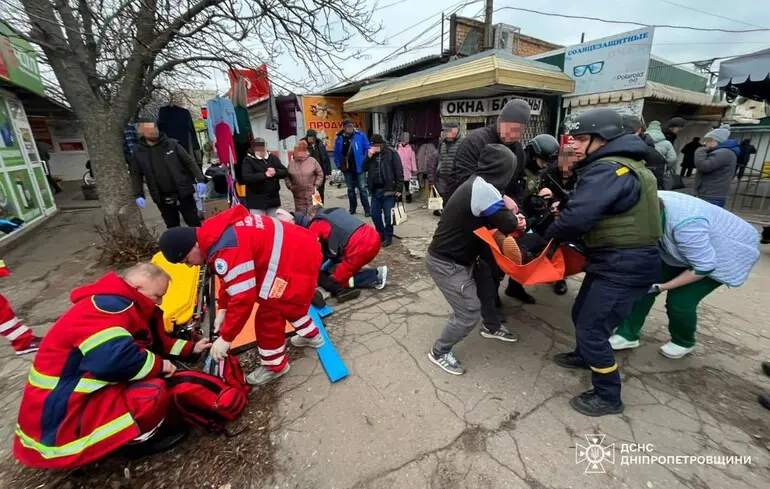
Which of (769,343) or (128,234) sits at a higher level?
(128,234)

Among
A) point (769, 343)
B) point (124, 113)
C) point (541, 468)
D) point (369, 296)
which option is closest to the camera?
point (541, 468)

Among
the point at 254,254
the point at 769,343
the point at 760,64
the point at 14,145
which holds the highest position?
the point at 760,64

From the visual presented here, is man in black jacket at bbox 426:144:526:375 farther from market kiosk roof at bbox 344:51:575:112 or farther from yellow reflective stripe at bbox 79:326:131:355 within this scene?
market kiosk roof at bbox 344:51:575:112

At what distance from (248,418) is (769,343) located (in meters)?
4.16

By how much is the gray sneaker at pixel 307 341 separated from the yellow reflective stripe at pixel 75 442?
1333 millimetres

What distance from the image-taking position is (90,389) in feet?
5.33

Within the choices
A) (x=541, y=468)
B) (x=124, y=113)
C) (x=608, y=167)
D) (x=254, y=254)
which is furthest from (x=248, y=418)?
(x=124, y=113)

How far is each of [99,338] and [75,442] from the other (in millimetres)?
502

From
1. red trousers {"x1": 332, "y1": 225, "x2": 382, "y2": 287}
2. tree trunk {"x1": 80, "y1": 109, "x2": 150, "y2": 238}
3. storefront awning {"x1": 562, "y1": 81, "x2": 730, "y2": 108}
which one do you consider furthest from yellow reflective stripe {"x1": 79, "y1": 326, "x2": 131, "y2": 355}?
storefront awning {"x1": 562, "y1": 81, "x2": 730, "y2": 108}

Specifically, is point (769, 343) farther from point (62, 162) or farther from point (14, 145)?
point (62, 162)

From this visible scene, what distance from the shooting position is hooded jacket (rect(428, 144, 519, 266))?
202cm

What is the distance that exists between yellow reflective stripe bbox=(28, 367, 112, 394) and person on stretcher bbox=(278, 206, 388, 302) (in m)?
2.24

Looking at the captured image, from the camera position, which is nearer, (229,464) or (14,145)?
(229,464)

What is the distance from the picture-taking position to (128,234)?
5.05m
